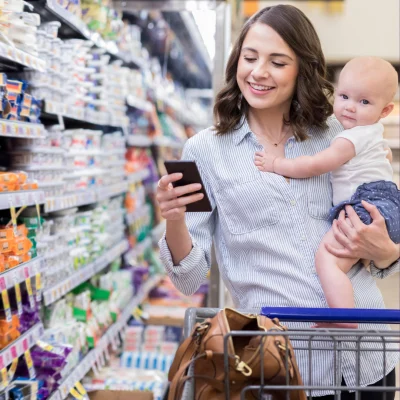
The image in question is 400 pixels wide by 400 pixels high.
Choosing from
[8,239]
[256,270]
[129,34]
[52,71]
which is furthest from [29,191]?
[129,34]

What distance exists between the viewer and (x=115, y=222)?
14.2 ft

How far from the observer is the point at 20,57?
2281 mm

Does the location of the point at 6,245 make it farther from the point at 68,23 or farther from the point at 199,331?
the point at 68,23

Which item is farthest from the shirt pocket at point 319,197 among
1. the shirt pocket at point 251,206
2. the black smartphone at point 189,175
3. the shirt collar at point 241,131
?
the black smartphone at point 189,175

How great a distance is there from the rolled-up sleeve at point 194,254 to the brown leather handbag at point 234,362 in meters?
0.50

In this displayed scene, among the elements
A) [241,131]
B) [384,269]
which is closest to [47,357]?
[241,131]

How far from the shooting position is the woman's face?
1.92 meters

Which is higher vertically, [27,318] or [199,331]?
[199,331]

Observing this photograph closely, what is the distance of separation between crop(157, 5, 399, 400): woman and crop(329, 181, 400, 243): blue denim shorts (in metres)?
0.04

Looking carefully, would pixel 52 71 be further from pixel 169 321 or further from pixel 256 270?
pixel 169 321

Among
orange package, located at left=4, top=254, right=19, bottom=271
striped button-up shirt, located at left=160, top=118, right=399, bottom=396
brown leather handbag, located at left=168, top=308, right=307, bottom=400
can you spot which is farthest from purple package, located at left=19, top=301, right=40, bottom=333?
brown leather handbag, located at left=168, top=308, right=307, bottom=400

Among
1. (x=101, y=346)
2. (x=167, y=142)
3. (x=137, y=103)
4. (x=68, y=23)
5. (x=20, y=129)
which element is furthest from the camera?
(x=167, y=142)

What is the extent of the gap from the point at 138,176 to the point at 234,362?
3.76 m

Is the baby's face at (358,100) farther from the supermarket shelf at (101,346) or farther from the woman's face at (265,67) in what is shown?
the supermarket shelf at (101,346)
